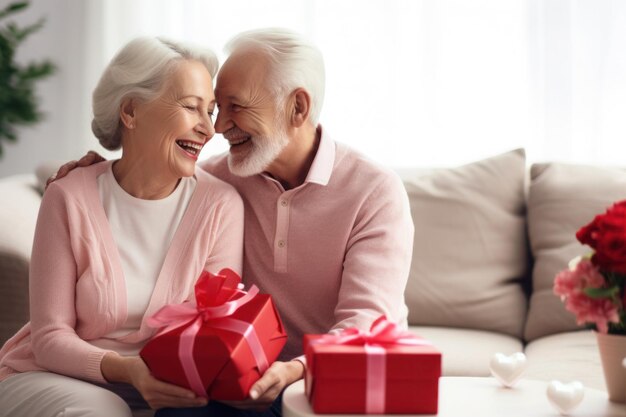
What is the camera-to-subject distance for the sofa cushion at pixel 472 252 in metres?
2.70

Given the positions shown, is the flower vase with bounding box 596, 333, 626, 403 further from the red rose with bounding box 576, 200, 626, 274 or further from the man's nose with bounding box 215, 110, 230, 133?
the man's nose with bounding box 215, 110, 230, 133

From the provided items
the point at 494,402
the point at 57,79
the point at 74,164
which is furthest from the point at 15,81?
the point at 494,402

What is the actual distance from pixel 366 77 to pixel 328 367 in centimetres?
212

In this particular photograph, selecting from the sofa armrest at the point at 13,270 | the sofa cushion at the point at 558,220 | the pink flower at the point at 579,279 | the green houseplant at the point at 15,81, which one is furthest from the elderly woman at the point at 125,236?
the green houseplant at the point at 15,81

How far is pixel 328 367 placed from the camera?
57.4 inches

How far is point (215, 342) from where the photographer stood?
1549 mm

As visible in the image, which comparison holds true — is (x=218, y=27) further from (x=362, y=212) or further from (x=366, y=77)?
(x=362, y=212)

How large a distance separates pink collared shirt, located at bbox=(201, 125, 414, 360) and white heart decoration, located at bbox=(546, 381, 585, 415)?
502mm

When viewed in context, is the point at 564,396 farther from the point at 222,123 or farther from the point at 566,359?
the point at 222,123

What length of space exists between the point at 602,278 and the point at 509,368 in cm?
26

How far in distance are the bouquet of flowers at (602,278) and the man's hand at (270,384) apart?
534 millimetres

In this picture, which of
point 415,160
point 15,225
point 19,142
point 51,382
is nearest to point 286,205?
point 51,382

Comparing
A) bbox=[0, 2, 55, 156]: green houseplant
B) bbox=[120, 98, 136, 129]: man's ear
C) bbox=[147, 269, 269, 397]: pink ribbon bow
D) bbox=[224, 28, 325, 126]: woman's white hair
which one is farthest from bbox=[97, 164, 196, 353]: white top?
bbox=[0, 2, 55, 156]: green houseplant

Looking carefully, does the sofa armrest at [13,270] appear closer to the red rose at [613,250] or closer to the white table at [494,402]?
the white table at [494,402]
